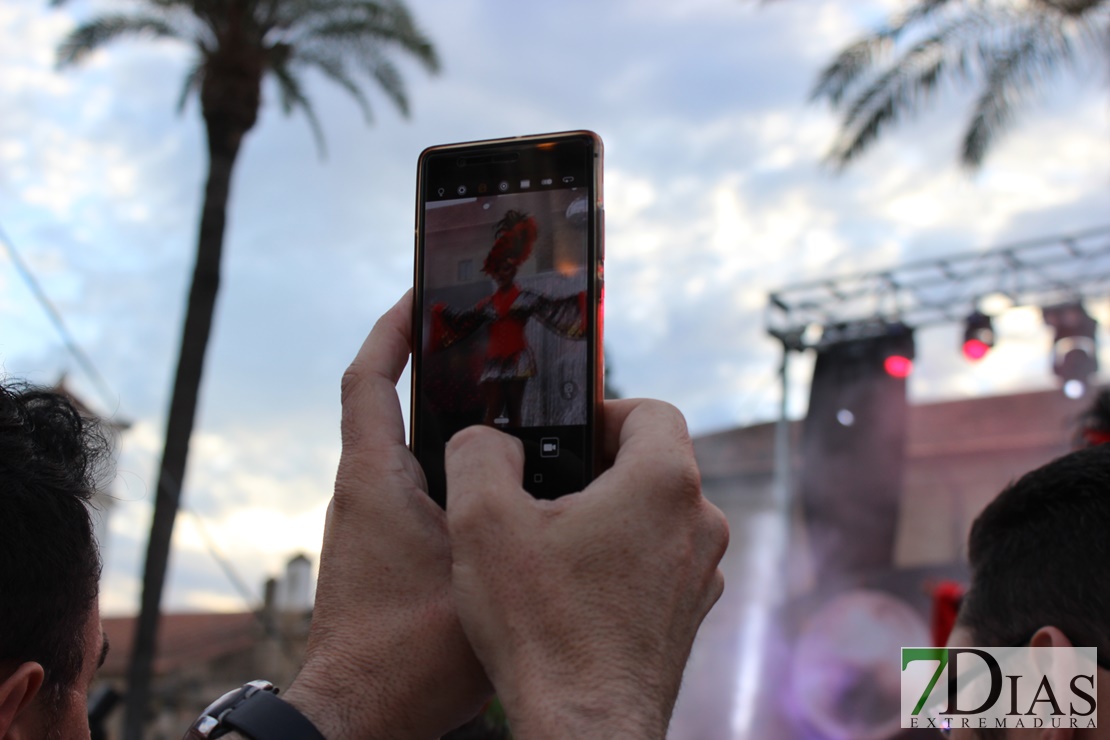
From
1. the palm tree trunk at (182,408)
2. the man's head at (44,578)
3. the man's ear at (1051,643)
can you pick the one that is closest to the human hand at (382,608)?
the man's head at (44,578)

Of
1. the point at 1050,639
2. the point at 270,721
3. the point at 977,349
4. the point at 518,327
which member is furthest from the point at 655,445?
the point at 977,349

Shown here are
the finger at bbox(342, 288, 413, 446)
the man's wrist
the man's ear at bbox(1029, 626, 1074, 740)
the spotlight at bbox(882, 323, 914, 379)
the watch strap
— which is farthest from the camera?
the spotlight at bbox(882, 323, 914, 379)

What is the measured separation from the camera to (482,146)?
1312 mm

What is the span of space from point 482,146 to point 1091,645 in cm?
120

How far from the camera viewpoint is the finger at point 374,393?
3.51 ft

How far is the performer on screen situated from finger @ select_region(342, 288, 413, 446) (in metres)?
0.08

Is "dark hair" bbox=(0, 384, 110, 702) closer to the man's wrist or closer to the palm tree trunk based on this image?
the man's wrist

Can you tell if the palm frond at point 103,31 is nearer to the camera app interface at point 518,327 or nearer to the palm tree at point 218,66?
the palm tree at point 218,66

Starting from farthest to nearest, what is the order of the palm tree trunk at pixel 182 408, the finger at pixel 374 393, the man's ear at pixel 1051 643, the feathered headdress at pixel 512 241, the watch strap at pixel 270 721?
the palm tree trunk at pixel 182 408 < the man's ear at pixel 1051 643 < the feathered headdress at pixel 512 241 < the finger at pixel 374 393 < the watch strap at pixel 270 721

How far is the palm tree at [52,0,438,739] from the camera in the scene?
9500 millimetres

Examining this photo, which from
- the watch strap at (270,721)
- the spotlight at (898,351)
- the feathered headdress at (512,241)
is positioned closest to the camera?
the watch strap at (270,721)

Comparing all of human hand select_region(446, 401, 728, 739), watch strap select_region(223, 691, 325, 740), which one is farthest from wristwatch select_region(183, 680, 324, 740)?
human hand select_region(446, 401, 728, 739)

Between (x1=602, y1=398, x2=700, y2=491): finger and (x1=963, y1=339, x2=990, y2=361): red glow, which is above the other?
(x1=963, y1=339, x2=990, y2=361): red glow

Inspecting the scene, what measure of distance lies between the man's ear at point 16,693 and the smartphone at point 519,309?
496mm
